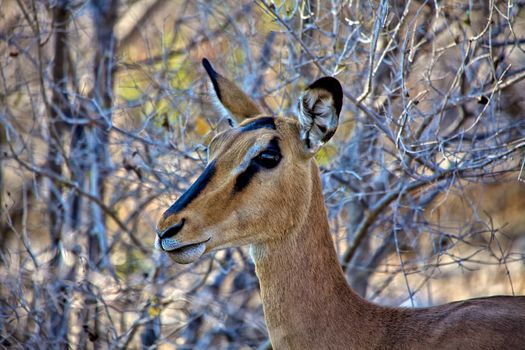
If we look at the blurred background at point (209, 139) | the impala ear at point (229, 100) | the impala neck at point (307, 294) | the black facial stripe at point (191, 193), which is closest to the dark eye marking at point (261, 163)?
the black facial stripe at point (191, 193)

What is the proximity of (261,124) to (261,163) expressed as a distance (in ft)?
1.19

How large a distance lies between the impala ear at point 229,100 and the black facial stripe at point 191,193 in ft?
3.21

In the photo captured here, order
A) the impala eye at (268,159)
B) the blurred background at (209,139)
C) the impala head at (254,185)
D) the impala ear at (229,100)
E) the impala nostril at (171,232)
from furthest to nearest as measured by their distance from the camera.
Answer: the blurred background at (209,139) → the impala ear at (229,100) → the impala eye at (268,159) → the impala head at (254,185) → the impala nostril at (171,232)

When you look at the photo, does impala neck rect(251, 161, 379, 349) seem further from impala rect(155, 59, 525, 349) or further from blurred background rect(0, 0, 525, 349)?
blurred background rect(0, 0, 525, 349)

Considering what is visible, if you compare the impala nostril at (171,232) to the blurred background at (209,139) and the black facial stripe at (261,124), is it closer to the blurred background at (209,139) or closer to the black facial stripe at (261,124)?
the black facial stripe at (261,124)

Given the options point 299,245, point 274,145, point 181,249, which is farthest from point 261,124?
point 181,249

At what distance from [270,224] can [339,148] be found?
120 inches

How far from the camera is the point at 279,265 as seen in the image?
484 centimetres

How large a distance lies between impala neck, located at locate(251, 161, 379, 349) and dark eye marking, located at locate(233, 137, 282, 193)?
1.25 ft

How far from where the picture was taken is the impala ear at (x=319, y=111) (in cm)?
473

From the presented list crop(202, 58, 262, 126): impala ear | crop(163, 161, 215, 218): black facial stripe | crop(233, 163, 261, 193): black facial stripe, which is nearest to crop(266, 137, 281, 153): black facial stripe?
crop(233, 163, 261, 193): black facial stripe

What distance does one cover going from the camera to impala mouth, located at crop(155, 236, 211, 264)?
4391 millimetres

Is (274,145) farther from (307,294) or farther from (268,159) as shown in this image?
(307,294)

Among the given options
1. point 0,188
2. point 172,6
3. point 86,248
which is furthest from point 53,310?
point 172,6
